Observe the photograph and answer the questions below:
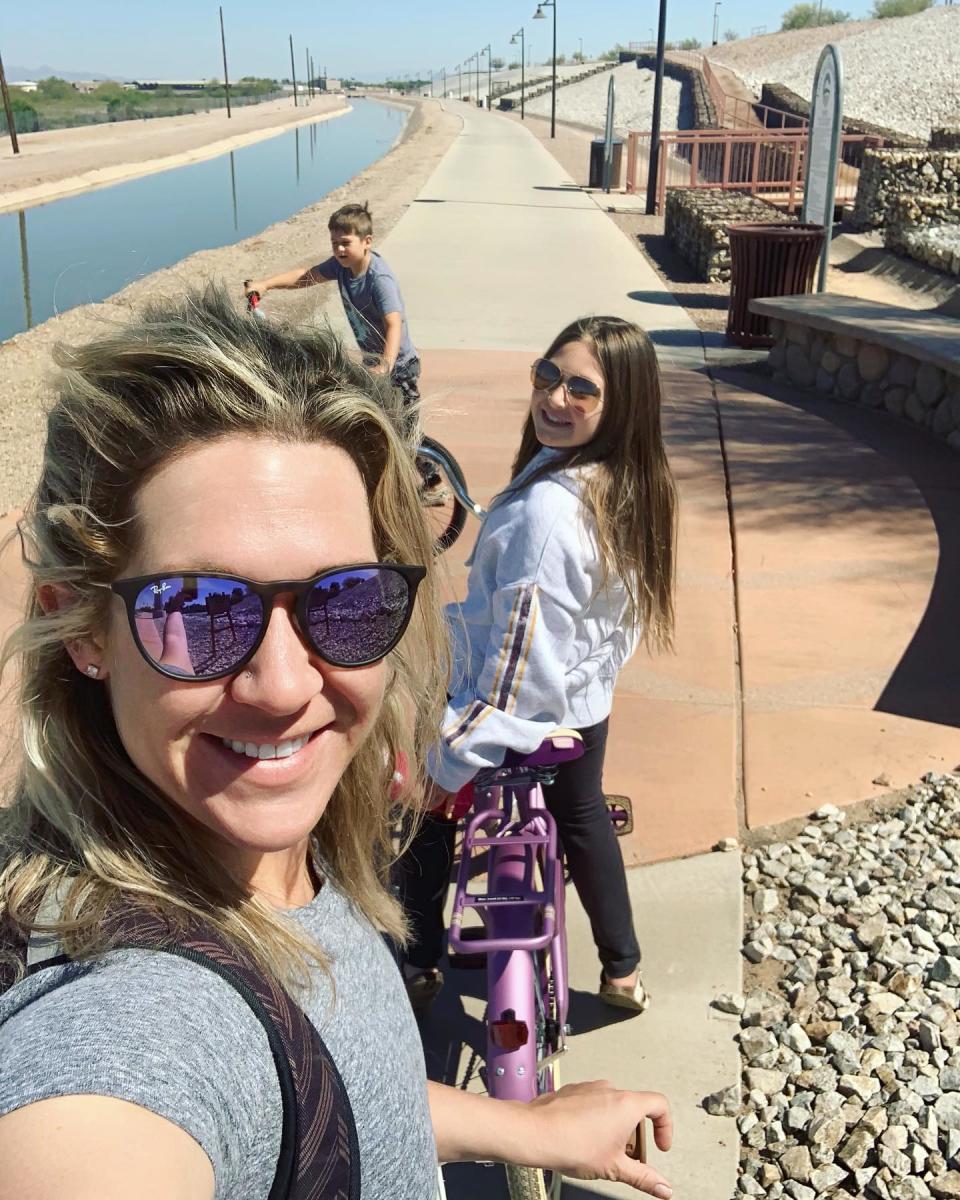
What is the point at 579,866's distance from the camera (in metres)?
2.91

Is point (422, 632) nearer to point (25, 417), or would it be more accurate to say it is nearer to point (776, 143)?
point (25, 417)

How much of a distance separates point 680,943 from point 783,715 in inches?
59.9

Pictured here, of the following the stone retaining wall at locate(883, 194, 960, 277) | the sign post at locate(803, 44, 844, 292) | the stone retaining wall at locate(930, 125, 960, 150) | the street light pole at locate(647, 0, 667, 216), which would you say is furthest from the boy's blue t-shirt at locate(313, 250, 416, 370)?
the stone retaining wall at locate(930, 125, 960, 150)

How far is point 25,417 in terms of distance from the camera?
9477 millimetres

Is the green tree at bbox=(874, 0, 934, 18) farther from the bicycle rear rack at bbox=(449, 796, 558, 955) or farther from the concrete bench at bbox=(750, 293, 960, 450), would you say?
the bicycle rear rack at bbox=(449, 796, 558, 955)

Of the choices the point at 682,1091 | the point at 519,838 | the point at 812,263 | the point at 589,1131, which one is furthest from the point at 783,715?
the point at 812,263

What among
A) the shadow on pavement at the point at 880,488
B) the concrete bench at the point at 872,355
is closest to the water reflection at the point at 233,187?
the concrete bench at the point at 872,355

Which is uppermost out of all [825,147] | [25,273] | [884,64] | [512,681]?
[884,64]

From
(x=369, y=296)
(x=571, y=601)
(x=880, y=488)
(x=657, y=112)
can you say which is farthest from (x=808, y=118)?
(x=571, y=601)

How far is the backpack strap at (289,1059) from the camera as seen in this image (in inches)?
39.7

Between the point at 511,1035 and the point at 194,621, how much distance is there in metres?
1.53

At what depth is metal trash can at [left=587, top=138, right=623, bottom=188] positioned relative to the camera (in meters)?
28.9

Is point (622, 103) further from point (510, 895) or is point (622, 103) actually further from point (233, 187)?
point (510, 895)

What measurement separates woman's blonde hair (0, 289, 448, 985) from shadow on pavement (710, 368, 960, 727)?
392cm
